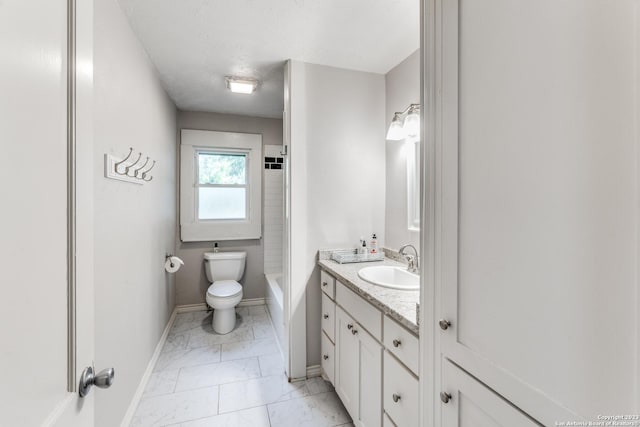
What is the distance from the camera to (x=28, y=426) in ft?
1.46

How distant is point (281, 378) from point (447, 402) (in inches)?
62.8

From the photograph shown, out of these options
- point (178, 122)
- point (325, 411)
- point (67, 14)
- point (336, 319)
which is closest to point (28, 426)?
point (67, 14)

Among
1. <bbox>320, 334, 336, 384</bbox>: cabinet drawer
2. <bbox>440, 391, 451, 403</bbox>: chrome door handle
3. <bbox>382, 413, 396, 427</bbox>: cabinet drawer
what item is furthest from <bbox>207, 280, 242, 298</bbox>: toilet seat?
<bbox>440, 391, 451, 403</bbox>: chrome door handle

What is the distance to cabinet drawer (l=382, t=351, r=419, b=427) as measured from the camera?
41.7 inches

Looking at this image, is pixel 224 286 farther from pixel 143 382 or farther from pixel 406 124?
pixel 406 124

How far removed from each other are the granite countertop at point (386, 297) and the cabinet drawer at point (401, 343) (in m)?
0.04

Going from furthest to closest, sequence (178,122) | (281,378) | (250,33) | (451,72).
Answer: (178,122) → (281,378) → (250,33) → (451,72)

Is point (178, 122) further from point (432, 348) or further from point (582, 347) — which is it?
point (582, 347)

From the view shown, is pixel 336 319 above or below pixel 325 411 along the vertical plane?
above

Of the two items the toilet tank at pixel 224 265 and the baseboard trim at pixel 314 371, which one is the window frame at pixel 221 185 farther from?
the baseboard trim at pixel 314 371

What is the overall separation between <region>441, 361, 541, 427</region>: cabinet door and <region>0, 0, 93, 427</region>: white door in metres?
0.92

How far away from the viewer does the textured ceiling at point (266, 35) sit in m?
1.50

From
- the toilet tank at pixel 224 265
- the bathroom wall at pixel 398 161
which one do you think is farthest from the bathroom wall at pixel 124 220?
the bathroom wall at pixel 398 161

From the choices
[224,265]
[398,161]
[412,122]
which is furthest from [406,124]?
[224,265]
